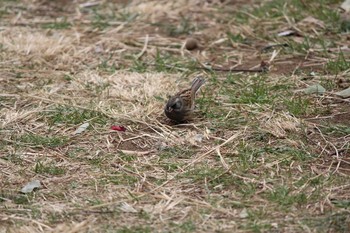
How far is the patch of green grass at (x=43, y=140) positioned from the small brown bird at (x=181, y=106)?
23.2 inches

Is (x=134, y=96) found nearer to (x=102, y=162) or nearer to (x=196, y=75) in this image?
(x=196, y=75)

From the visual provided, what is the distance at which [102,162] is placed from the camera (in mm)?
4082

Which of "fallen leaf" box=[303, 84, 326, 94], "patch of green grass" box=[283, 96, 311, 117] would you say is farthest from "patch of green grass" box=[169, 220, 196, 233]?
"fallen leaf" box=[303, 84, 326, 94]

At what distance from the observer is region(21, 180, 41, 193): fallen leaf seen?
3.78 metres

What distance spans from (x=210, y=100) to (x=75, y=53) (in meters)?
1.39

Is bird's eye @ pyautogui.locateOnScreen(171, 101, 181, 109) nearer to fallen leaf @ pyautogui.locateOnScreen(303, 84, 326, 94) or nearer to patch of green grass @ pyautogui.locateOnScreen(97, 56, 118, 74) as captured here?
fallen leaf @ pyautogui.locateOnScreen(303, 84, 326, 94)

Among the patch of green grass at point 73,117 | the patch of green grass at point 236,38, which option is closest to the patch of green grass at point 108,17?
the patch of green grass at point 236,38

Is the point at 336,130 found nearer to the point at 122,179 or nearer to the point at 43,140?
the point at 122,179

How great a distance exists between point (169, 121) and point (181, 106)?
0.48 ft

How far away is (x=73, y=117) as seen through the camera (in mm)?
4609

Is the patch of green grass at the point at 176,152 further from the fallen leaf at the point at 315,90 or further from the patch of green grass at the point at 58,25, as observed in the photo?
the patch of green grass at the point at 58,25

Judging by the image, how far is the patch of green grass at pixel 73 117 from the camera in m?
4.57

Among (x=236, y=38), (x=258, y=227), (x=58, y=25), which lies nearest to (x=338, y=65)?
(x=236, y=38)

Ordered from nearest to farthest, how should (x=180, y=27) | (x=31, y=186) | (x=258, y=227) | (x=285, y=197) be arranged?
(x=258, y=227)
(x=285, y=197)
(x=31, y=186)
(x=180, y=27)
